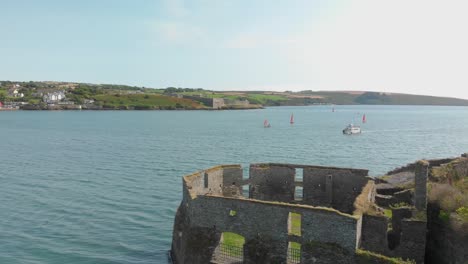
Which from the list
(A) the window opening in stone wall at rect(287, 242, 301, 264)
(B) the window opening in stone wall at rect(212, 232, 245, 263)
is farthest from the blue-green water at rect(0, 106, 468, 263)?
(A) the window opening in stone wall at rect(287, 242, 301, 264)

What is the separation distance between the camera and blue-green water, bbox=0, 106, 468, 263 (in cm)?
3072

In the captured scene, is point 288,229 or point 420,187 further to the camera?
point 420,187

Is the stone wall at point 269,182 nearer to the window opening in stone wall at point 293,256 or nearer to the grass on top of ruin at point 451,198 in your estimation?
the window opening in stone wall at point 293,256

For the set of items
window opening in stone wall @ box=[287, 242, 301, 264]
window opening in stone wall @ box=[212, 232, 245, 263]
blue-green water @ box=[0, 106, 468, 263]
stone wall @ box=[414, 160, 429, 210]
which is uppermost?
stone wall @ box=[414, 160, 429, 210]

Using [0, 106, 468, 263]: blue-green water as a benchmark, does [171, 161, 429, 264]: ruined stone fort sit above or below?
above

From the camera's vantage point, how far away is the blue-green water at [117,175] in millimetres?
30719

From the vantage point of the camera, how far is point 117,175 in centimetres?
5300

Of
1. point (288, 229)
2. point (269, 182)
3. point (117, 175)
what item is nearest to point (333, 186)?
point (269, 182)

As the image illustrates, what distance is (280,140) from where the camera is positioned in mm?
94188

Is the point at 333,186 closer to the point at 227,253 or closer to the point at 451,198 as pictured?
the point at 451,198

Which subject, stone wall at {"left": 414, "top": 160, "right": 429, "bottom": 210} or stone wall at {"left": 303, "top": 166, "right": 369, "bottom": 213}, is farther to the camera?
stone wall at {"left": 303, "top": 166, "right": 369, "bottom": 213}

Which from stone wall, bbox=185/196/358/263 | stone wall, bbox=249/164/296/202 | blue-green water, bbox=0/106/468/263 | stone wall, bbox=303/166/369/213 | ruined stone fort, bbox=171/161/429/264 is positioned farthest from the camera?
blue-green water, bbox=0/106/468/263

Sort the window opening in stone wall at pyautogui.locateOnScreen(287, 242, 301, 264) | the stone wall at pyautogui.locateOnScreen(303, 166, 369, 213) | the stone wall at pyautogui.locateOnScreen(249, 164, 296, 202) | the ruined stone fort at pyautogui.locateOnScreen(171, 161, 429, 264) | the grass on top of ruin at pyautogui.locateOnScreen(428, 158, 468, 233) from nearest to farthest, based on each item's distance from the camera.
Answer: the ruined stone fort at pyautogui.locateOnScreen(171, 161, 429, 264) → the grass on top of ruin at pyautogui.locateOnScreen(428, 158, 468, 233) → the window opening in stone wall at pyautogui.locateOnScreen(287, 242, 301, 264) → the stone wall at pyautogui.locateOnScreen(303, 166, 369, 213) → the stone wall at pyautogui.locateOnScreen(249, 164, 296, 202)

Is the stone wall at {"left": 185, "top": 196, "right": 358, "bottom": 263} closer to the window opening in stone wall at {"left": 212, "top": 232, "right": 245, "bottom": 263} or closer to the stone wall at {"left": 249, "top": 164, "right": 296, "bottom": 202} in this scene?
the window opening in stone wall at {"left": 212, "top": 232, "right": 245, "bottom": 263}
